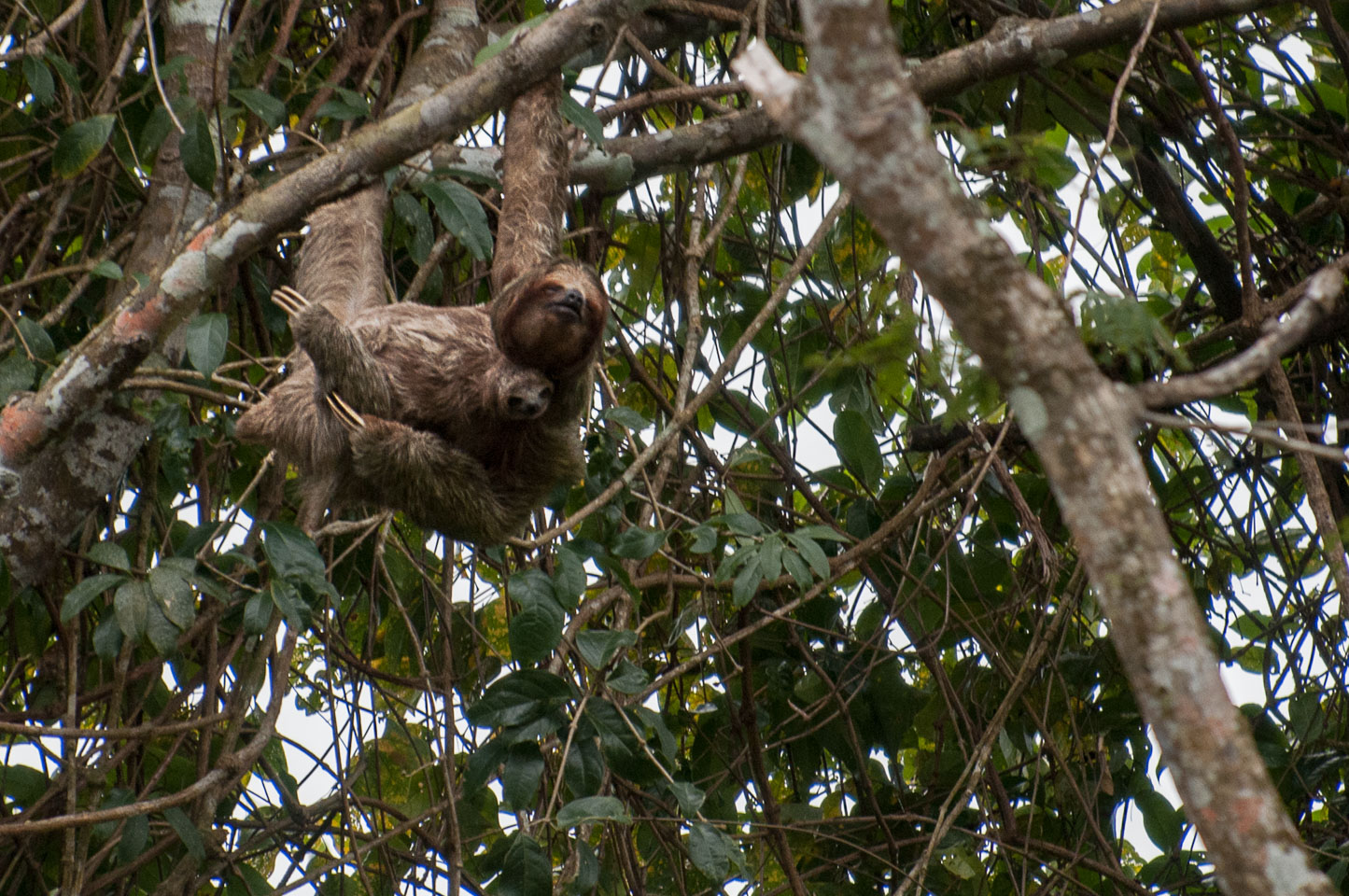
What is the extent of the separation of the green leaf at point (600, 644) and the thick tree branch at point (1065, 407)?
2.09 meters

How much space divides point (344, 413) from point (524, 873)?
123cm

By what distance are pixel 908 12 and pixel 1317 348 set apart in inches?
71.0

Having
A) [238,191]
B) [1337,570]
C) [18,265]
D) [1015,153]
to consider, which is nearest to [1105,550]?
[1015,153]

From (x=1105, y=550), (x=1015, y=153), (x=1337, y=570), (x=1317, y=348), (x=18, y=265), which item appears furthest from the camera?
(x=18, y=265)

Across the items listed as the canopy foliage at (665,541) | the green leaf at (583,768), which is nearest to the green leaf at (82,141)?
the canopy foliage at (665,541)

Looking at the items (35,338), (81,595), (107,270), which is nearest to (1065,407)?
(107,270)

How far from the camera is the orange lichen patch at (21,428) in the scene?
2.85 m

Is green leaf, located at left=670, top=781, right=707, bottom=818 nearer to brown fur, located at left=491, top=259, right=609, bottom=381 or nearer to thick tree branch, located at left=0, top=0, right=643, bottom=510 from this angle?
brown fur, located at left=491, top=259, right=609, bottom=381

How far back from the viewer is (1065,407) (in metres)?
1.18

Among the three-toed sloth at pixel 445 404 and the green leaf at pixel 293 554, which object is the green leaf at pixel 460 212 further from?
the green leaf at pixel 293 554

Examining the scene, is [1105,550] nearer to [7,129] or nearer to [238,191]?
[238,191]

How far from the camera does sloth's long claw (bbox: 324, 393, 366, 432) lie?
10.5 ft

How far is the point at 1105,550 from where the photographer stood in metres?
1.13

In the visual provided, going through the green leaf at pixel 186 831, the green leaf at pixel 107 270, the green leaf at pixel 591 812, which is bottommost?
the green leaf at pixel 591 812
